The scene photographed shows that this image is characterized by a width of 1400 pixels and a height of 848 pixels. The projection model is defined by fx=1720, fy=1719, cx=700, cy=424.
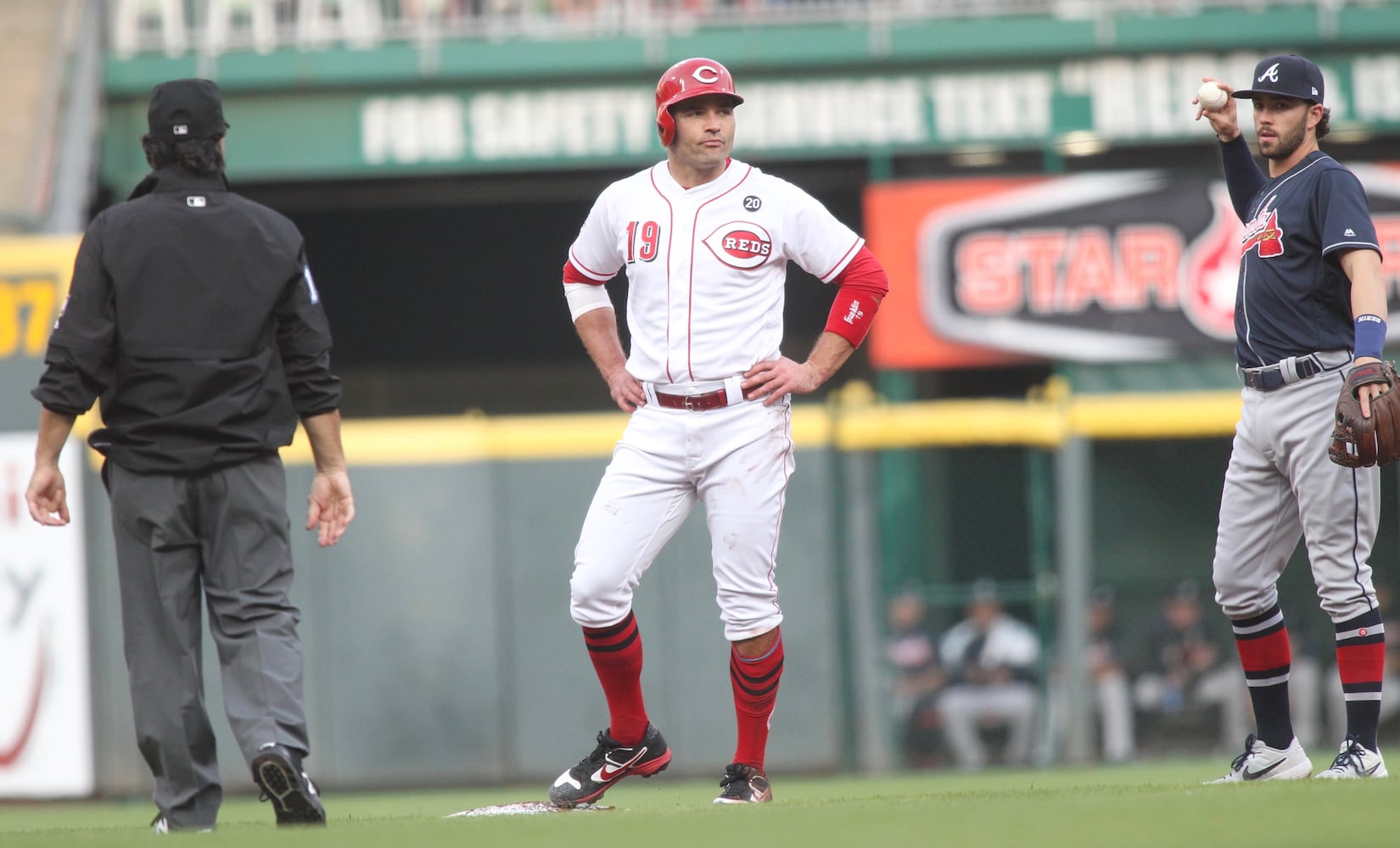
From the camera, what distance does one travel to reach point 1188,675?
41.4 ft

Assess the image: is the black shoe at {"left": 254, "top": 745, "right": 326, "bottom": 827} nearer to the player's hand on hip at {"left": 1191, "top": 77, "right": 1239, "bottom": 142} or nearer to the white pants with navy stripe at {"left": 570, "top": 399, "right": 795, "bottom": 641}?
the white pants with navy stripe at {"left": 570, "top": 399, "right": 795, "bottom": 641}

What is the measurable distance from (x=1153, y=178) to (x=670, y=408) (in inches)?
343

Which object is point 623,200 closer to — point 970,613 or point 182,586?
point 182,586

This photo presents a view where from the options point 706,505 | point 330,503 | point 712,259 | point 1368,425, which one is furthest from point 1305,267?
point 330,503

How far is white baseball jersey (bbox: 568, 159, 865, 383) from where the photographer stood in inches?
203

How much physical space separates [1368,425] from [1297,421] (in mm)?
301

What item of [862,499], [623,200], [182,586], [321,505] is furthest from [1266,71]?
[862,499]

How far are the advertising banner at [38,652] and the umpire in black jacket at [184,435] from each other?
22.5 ft

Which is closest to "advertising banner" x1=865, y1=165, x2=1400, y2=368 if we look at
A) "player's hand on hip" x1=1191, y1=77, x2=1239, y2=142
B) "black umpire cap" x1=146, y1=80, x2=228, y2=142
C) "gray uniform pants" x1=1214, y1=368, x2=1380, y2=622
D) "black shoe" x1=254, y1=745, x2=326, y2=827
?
"player's hand on hip" x1=1191, y1=77, x2=1239, y2=142

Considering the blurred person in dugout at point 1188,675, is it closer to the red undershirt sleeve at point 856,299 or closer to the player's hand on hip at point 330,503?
the red undershirt sleeve at point 856,299

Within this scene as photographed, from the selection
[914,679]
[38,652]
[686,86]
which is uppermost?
[686,86]

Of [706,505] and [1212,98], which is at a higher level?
[1212,98]

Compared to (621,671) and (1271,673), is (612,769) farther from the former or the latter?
(1271,673)

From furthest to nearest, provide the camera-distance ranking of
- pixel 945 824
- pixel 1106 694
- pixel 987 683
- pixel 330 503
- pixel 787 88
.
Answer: pixel 787 88 → pixel 1106 694 → pixel 987 683 → pixel 330 503 → pixel 945 824
